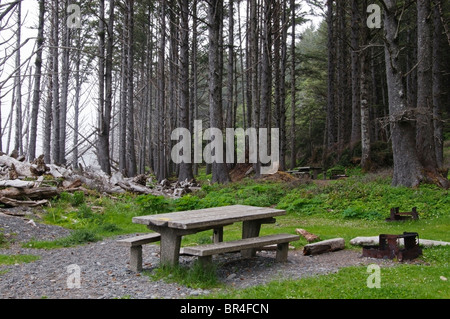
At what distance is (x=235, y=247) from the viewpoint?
5781 millimetres

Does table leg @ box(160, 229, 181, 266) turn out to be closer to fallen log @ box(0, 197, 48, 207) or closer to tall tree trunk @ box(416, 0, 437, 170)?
fallen log @ box(0, 197, 48, 207)

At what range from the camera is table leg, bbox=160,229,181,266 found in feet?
19.5

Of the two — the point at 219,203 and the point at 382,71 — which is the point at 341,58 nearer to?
the point at 382,71

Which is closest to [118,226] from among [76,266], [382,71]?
[76,266]

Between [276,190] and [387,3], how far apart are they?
692 cm

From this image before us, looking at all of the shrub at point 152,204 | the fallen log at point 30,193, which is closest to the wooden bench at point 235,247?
the shrub at point 152,204

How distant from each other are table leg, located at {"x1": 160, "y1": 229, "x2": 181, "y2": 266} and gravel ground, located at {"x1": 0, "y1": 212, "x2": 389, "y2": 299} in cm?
38

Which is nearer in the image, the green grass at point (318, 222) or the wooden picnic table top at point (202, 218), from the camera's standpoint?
the green grass at point (318, 222)

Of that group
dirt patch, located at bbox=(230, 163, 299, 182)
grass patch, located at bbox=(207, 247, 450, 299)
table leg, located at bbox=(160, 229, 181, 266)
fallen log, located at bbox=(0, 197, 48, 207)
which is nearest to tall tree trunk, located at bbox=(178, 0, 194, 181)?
dirt patch, located at bbox=(230, 163, 299, 182)

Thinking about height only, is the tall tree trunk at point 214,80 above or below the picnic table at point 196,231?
above

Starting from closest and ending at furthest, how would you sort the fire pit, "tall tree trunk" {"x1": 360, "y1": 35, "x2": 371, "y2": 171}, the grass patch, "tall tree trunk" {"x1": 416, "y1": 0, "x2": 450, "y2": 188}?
the grass patch, the fire pit, "tall tree trunk" {"x1": 416, "y1": 0, "x2": 450, "y2": 188}, "tall tree trunk" {"x1": 360, "y1": 35, "x2": 371, "y2": 171}

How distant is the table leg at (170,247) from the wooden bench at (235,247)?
0.20m

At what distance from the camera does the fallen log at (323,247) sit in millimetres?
7094

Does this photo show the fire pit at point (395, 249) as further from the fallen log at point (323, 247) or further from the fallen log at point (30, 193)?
the fallen log at point (30, 193)
